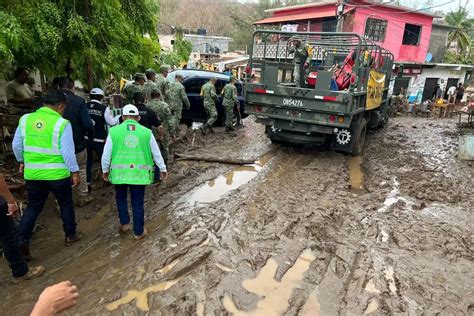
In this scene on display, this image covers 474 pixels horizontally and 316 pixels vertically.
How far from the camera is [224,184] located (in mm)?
5918

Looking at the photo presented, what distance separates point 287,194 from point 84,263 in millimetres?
3001

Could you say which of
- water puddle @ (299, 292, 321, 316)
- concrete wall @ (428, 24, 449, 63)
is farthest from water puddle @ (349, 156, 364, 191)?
concrete wall @ (428, 24, 449, 63)

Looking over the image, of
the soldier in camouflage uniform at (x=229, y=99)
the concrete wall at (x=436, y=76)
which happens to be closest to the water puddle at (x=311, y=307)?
the soldier in camouflage uniform at (x=229, y=99)

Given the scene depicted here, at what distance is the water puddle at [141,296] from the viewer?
2.87 m

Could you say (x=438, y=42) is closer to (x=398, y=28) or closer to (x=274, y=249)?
(x=398, y=28)

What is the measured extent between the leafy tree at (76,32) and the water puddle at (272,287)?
3.11 m

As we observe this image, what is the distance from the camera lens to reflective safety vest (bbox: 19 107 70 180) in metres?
3.42

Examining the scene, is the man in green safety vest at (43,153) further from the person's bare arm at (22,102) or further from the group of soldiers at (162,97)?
the person's bare arm at (22,102)

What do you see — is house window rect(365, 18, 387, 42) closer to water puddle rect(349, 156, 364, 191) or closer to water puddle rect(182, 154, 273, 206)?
water puddle rect(349, 156, 364, 191)

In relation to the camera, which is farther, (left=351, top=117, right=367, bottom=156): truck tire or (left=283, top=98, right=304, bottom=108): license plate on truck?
(left=351, top=117, right=367, bottom=156): truck tire

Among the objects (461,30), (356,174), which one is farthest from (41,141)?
(461,30)

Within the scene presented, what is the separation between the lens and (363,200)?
5.34m

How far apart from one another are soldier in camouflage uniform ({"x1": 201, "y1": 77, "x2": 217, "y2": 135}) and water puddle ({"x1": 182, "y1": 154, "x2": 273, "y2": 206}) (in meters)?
2.43

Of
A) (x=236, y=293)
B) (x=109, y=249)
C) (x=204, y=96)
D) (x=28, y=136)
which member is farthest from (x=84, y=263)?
(x=204, y=96)
